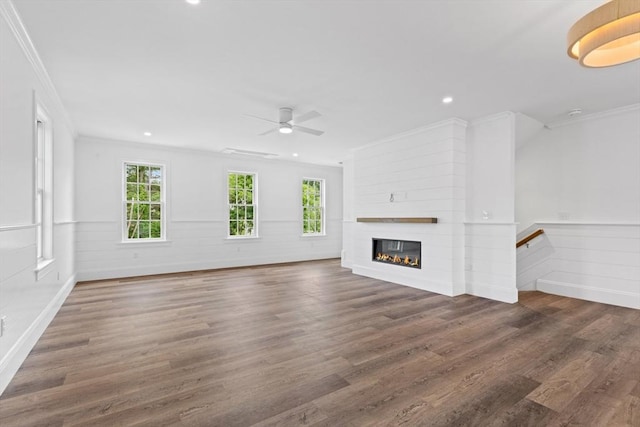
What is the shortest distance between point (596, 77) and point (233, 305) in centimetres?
507

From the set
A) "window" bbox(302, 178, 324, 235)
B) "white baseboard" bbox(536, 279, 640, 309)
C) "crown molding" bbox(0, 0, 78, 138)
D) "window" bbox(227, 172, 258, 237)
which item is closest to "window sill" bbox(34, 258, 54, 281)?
"crown molding" bbox(0, 0, 78, 138)

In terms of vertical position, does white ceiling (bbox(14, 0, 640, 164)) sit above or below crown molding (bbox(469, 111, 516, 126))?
above

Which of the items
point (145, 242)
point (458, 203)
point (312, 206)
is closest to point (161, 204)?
point (145, 242)

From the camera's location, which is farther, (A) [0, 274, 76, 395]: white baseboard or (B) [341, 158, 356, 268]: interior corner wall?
(B) [341, 158, 356, 268]: interior corner wall

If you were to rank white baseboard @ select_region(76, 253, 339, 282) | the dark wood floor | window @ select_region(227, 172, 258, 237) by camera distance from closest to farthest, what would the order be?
1. the dark wood floor
2. white baseboard @ select_region(76, 253, 339, 282)
3. window @ select_region(227, 172, 258, 237)

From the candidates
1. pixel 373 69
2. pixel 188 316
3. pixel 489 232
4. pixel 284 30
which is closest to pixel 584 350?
pixel 489 232

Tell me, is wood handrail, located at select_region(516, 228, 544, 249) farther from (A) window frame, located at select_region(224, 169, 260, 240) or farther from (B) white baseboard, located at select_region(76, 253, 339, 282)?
(A) window frame, located at select_region(224, 169, 260, 240)

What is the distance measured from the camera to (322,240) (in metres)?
9.01

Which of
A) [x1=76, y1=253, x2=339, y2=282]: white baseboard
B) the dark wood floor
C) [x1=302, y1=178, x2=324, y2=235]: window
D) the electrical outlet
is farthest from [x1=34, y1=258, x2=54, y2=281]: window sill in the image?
[x1=302, y1=178, x2=324, y2=235]: window

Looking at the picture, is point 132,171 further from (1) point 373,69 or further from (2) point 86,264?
(1) point 373,69

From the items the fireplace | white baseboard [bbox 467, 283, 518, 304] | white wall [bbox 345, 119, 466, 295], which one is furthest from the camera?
the fireplace

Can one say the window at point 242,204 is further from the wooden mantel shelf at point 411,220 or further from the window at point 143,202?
the wooden mantel shelf at point 411,220

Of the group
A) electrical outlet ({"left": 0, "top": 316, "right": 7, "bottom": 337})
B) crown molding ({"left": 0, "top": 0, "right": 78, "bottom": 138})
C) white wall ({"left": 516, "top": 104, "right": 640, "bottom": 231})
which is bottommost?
electrical outlet ({"left": 0, "top": 316, "right": 7, "bottom": 337})

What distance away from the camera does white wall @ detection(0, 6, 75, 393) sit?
221 cm
